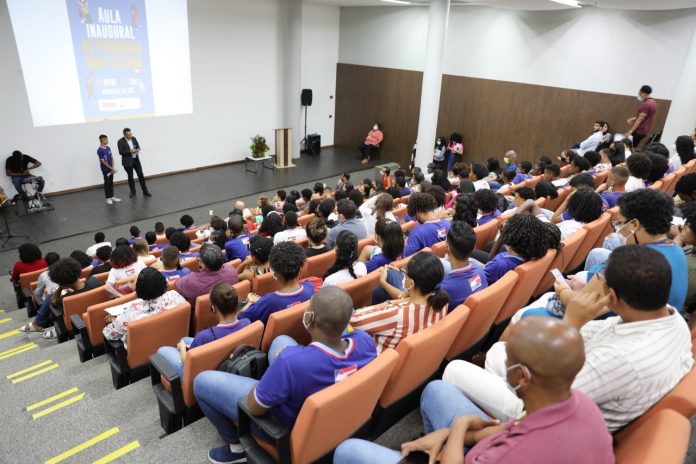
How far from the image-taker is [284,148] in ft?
39.3

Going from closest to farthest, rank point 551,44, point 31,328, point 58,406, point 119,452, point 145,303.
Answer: point 119,452, point 58,406, point 145,303, point 31,328, point 551,44

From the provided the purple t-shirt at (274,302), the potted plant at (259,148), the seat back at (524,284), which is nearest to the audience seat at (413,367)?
the seat back at (524,284)

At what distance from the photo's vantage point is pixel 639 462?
1.33 m

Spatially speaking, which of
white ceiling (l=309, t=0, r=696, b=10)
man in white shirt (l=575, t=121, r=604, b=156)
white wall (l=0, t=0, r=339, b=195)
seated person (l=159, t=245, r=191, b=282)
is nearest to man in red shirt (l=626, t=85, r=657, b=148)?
man in white shirt (l=575, t=121, r=604, b=156)

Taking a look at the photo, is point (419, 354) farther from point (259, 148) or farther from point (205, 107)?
point (205, 107)

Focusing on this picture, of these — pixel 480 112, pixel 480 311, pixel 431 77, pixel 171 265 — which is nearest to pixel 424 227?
pixel 480 311

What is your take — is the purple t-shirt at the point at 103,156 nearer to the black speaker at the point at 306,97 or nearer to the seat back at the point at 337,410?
the black speaker at the point at 306,97

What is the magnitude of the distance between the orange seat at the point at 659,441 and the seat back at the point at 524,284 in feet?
4.29

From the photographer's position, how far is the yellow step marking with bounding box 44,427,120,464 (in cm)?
249

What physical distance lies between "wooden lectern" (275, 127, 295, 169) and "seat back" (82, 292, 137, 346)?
8.68 meters

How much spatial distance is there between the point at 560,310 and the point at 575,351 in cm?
122

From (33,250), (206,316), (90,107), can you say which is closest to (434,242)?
(206,316)

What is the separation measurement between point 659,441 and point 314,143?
12.7 metres

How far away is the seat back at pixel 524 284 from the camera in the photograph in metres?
2.81
